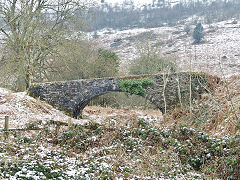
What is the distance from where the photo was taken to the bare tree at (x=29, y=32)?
14.1 m

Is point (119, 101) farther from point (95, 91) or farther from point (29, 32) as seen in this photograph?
point (29, 32)

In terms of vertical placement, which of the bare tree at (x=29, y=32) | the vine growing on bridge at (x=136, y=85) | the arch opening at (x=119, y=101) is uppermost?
the bare tree at (x=29, y=32)

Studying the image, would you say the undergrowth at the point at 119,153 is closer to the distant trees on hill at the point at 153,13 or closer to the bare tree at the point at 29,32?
the bare tree at the point at 29,32

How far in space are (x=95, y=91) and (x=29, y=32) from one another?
16.2ft

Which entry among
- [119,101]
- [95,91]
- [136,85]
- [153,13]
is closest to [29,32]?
[95,91]

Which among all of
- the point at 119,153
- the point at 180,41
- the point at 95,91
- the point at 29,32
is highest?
the point at 180,41

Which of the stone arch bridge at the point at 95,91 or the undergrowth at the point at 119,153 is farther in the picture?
the stone arch bridge at the point at 95,91

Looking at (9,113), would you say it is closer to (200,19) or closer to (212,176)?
(212,176)

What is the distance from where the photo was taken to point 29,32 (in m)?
14.5

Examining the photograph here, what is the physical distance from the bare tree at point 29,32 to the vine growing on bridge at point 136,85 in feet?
15.8

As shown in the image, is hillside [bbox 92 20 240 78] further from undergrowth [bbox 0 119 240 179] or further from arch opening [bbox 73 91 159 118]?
undergrowth [bbox 0 119 240 179]

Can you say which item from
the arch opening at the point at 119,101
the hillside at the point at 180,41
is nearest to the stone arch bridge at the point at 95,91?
the arch opening at the point at 119,101

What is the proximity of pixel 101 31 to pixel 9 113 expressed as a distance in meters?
42.4

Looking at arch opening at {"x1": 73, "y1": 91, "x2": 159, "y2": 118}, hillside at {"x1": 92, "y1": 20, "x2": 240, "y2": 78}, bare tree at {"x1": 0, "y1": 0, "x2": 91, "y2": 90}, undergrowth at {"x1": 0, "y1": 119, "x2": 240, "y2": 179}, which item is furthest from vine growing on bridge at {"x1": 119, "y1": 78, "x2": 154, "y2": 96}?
hillside at {"x1": 92, "y1": 20, "x2": 240, "y2": 78}
